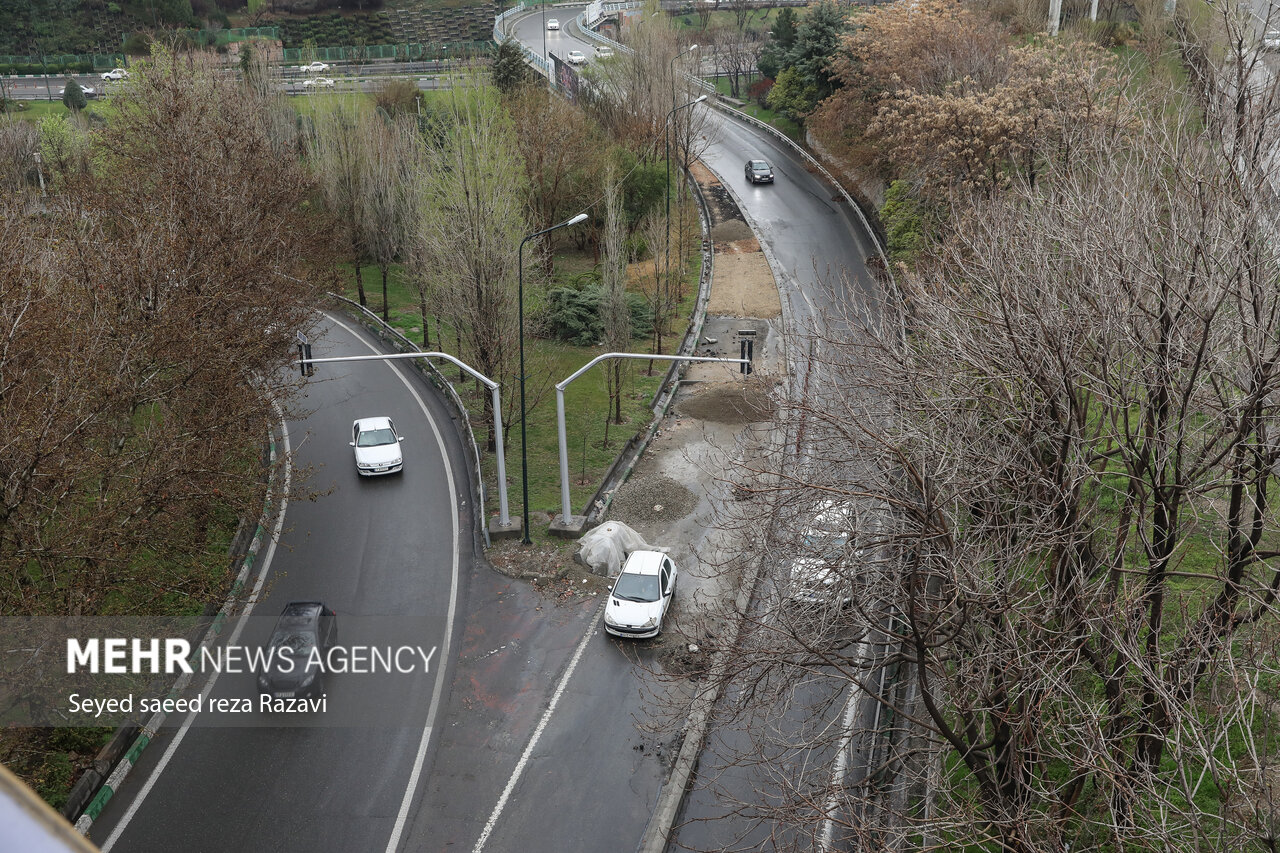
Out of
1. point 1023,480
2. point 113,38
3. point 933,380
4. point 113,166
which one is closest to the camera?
point 1023,480

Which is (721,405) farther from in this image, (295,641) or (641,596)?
(295,641)

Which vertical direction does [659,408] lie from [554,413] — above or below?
above

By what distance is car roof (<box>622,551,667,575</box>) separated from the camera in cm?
2394

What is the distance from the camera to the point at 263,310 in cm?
2533

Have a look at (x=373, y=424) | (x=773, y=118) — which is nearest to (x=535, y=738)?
(x=373, y=424)

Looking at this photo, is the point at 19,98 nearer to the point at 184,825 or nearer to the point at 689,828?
Answer: the point at 184,825

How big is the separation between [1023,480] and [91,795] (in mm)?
16721

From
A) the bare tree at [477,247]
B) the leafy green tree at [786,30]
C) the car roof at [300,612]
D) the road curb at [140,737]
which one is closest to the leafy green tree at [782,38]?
the leafy green tree at [786,30]

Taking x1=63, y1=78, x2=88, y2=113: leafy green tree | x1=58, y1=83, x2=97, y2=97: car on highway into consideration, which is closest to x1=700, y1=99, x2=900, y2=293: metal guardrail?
x1=63, y1=78, x2=88, y2=113: leafy green tree

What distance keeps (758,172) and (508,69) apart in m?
15.8

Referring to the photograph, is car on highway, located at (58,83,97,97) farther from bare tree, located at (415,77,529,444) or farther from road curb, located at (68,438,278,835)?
road curb, located at (68,438,278,835)

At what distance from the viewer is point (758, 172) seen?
194 ft

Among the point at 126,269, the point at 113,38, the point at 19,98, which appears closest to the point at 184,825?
the point at 126,269

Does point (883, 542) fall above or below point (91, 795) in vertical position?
above
